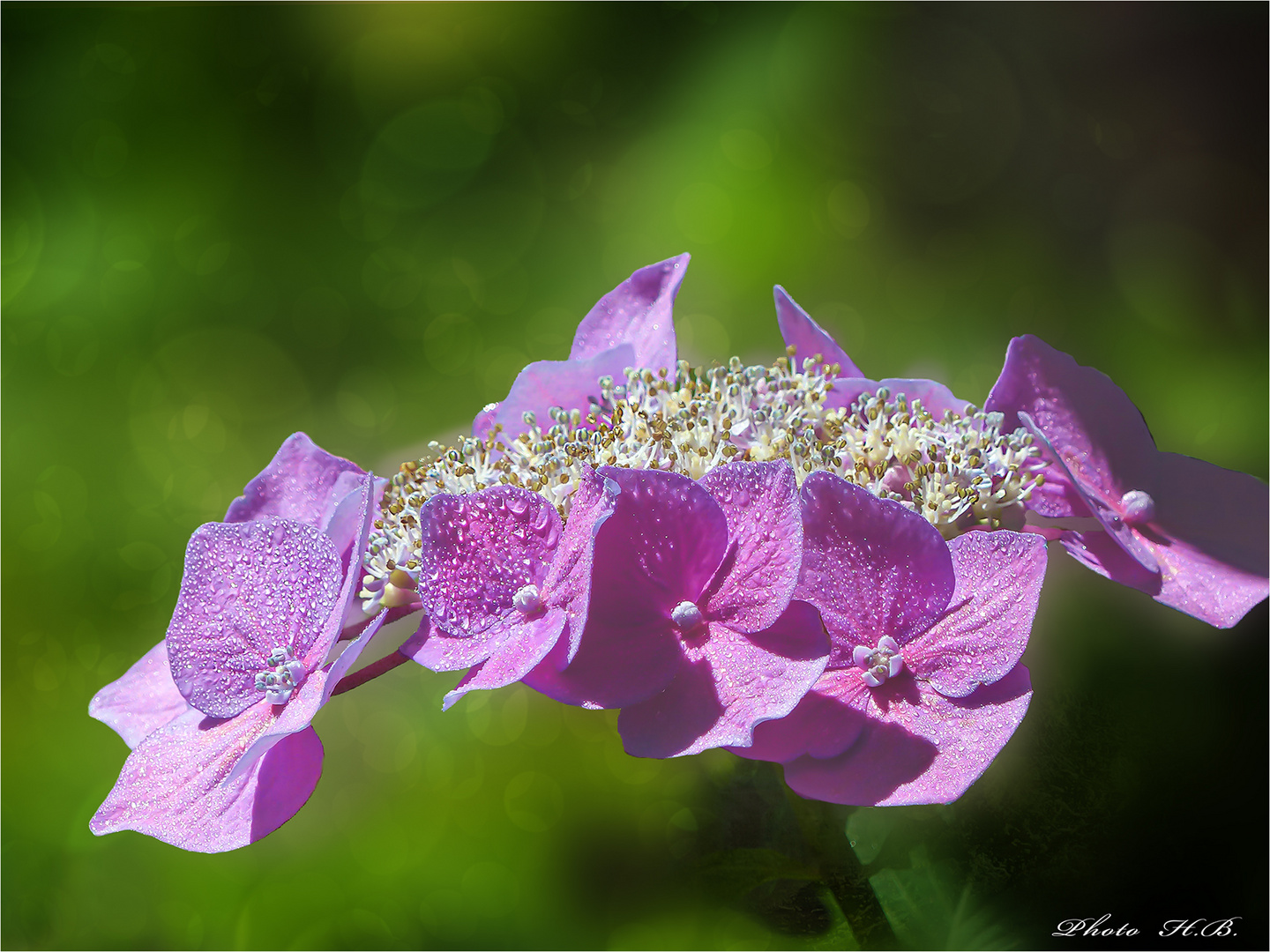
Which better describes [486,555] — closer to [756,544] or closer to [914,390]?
[756,544]

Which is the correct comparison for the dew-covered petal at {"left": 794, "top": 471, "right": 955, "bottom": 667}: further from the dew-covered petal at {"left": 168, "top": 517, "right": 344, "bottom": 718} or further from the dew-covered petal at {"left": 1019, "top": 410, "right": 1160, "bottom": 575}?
the dew-covered petal at {"left": 168, "top": 517, "right": 344, "bottom": 718}

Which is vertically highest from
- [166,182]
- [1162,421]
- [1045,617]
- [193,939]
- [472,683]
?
[166,182]

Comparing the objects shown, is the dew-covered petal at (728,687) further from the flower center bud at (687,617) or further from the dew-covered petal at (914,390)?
the dew-covered petal at (914,390)

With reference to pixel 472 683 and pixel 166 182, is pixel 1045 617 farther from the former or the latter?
pixel 166 182

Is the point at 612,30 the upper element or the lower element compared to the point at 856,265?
upper

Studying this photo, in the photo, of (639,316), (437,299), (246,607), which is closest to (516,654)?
(246,607)

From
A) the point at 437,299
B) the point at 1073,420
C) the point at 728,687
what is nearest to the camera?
the point at 728,687

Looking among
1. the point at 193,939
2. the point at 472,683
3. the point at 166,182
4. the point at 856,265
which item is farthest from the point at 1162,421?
the point at 166,182
